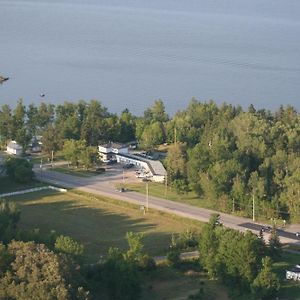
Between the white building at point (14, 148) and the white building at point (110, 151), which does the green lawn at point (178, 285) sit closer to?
the white building at point (110, 151)

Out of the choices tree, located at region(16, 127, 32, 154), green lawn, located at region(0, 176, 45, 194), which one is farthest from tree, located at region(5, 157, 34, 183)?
tree, located at region(16, 127, 32, 154)

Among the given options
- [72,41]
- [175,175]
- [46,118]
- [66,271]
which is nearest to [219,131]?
[175,175]

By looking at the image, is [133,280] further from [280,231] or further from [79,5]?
[79,5]

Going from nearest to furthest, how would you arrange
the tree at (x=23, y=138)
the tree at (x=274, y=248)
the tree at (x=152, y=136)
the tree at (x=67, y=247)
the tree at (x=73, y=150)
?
the tree at (x=67, y=247) → the tree at (x=274, y=248) → the tree at (x=73, y=150) → the tree at (x=23, y=138) → the tree at (x=152, y=136)

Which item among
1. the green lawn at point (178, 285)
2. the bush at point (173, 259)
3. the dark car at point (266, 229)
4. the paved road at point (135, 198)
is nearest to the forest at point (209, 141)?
the paved road at point (135, 198)

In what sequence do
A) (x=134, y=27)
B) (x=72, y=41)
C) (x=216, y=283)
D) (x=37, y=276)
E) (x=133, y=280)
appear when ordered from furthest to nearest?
(x=134, y=27)
(x=72, y=41)
(x=216, y=283)
(x=133, y=280)
(x=37, y=276)

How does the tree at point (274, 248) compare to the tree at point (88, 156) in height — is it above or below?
below

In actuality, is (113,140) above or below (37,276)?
above
